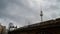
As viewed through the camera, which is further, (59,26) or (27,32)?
(27,32)

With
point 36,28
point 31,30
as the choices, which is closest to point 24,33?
point 31,30

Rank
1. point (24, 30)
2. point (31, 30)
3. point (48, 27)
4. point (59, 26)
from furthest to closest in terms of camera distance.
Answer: point (24, 30)
point (31, 30)
point (48, 27)
point (59, 26)

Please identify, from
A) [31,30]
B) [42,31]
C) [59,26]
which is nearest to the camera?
[59,26]

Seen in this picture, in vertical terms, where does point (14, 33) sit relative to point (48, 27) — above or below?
below

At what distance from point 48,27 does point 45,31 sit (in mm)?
1097

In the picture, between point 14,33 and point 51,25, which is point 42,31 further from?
point 14,33

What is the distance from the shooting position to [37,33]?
20.9m

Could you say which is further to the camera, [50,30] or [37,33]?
[37,33]

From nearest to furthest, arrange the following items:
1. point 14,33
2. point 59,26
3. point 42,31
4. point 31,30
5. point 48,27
Answer: 1. point 59,26
2. point 48,27
3. point 42,31
4. point 31,30
5. point 14,33

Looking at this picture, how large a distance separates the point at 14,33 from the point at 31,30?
320 inches

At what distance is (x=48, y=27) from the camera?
725 inches

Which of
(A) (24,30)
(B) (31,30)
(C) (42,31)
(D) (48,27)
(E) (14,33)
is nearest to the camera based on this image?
(D) (48,27)

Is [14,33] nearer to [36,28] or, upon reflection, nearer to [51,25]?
[36,28]

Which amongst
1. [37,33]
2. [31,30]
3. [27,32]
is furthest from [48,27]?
[27,32]
